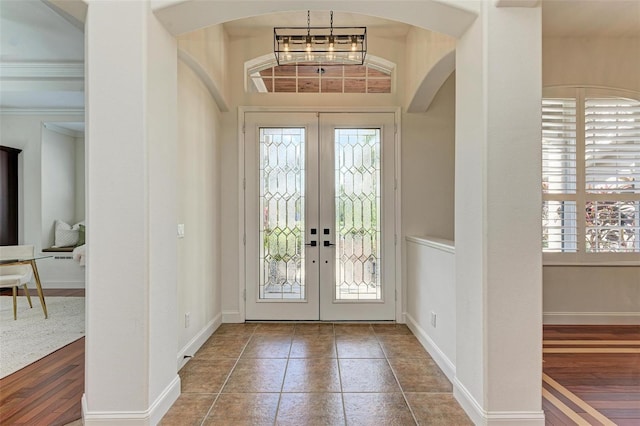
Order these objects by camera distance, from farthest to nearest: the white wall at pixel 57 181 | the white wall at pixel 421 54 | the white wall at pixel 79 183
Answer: the white wall at pixel 79 183, the white wall at pixel 57 181, the white wall at pixel 421 54

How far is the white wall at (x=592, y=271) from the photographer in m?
3.99

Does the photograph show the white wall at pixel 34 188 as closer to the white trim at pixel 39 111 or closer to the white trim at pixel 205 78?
the white trim at pixel 39 111

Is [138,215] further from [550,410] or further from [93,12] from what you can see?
[550,410]

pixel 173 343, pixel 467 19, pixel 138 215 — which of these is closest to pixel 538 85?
pixel 467 19

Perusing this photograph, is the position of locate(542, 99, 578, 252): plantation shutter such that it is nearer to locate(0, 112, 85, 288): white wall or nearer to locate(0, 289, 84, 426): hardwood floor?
locate(0, 289, 84, 426): hardwood floor

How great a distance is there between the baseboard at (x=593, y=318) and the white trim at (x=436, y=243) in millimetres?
1747

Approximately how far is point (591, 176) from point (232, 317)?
444cm

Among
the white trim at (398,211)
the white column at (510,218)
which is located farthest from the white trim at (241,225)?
the white column at (510,218)

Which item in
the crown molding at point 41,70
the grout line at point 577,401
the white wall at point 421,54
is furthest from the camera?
the crown molding at point 41,70

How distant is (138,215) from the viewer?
208cm

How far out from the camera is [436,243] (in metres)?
3.15

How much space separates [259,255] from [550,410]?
3064 millimetres

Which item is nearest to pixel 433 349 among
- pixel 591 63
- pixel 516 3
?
pixel 516 3

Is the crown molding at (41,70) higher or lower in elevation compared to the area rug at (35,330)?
higher
